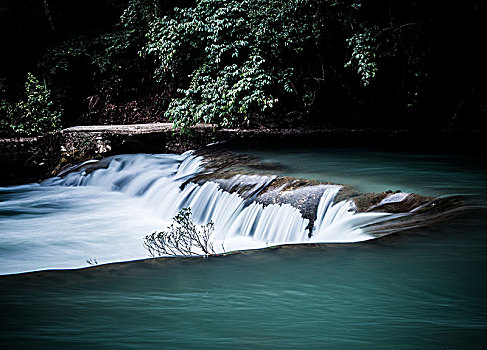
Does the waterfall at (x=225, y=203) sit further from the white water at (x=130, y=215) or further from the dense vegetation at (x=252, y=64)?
the dense vegetation at (x=252, y=64)

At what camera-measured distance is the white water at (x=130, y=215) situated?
5.89 meters

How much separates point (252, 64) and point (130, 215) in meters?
4.20

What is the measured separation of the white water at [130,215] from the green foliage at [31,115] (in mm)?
3192

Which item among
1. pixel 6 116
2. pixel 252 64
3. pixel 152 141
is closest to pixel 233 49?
pixel 252 64

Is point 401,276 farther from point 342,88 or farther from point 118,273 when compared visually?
point 342,88

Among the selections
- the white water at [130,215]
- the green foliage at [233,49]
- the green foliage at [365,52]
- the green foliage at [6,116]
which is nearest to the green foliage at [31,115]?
the green foliage at [6,116]

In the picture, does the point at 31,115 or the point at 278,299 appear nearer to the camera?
the point at 278,299

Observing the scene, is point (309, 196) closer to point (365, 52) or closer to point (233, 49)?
point (365, 52)

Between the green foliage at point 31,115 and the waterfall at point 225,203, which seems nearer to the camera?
the waterfall at point 225,203

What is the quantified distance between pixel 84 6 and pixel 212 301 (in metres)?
14.8

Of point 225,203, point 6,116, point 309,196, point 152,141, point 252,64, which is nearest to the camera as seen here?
point 309,196

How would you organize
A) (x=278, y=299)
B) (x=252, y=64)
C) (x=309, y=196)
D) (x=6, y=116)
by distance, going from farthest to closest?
(x=6, y=116) → (x=252, y=64) → (x=309, y=196) → (x=278, y=299)

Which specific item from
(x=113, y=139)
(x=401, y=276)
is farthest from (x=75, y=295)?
(x=113, y=139)

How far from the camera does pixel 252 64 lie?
1070 cm
